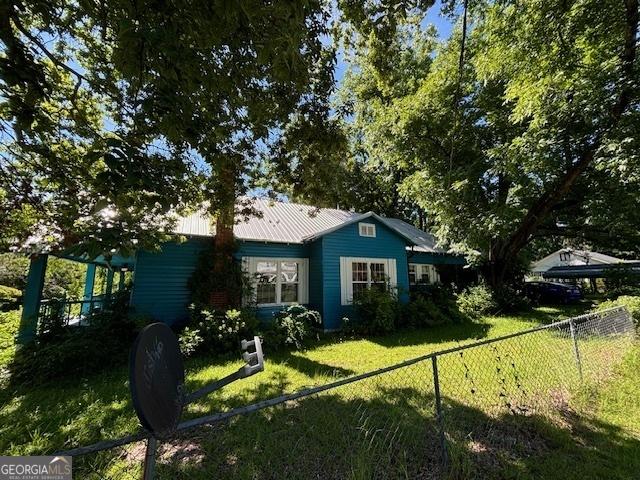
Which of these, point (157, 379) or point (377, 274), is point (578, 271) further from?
point (157, 379)

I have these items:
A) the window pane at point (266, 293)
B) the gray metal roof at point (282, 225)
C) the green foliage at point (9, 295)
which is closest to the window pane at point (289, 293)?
the window pane at point (266, 293)

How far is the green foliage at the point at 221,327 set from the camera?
7.77 metres

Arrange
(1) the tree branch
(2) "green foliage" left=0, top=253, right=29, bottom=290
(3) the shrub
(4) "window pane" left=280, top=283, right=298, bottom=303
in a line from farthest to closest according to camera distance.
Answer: (2) "green foliage" left=0, top=253, right=29, bottom=290
(4) "window pane" left=280, top=283, right=298, bottom=303
(3) the shrub
(1) the tree branch

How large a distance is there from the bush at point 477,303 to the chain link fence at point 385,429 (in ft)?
25.0

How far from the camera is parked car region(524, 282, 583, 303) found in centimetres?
1867

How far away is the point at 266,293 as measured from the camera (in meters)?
10.8

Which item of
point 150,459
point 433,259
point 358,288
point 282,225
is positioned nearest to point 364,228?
point 358,288

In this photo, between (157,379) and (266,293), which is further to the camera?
(266,293)

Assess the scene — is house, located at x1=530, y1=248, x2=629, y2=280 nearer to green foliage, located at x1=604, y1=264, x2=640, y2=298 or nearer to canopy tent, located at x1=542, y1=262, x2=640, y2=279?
canopy tent, located at x1=542, y1=262, x2=640, y2=279

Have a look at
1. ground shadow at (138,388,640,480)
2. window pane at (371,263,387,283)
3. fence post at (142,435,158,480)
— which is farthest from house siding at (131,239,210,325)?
fence post at (142,435,158,480)

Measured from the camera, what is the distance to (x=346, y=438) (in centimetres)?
360

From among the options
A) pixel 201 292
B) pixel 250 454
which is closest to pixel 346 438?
pixel 250 454

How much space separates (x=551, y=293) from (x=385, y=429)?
20846 mm

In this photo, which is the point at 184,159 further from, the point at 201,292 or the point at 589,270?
the point at 589,270
